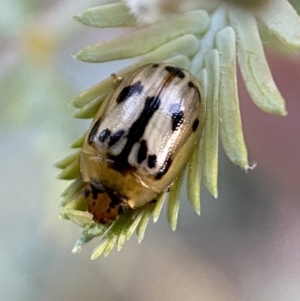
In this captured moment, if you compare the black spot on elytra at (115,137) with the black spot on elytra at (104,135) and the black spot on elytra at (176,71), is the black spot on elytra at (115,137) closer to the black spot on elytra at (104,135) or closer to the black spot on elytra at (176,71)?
the black spot on elytra at (104,135)

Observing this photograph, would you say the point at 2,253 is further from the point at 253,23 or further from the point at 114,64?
the point at 253,23

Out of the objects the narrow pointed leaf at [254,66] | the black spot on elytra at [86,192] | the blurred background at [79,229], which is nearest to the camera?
the narrow pointed leaf at [254,66]

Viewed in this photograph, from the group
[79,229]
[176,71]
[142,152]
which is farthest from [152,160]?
[79,229]

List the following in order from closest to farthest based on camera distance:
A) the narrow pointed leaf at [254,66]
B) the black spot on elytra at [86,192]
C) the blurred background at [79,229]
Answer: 1. the narrow pointed leaf at [254,66]
2. the black spot on elytra at [86,192]
3. the blurred background at [79,229]

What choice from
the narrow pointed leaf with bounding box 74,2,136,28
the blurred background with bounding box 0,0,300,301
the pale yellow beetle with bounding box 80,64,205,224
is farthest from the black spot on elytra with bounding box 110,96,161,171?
the blurred background with bounding box 0,0,300,301

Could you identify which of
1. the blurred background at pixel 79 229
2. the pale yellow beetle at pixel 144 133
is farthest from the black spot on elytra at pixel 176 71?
the blurred background at pixel 79 229

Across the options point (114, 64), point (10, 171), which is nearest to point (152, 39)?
point (114, 64)

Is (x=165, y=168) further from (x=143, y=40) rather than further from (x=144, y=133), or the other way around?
(x=143, y=40)
